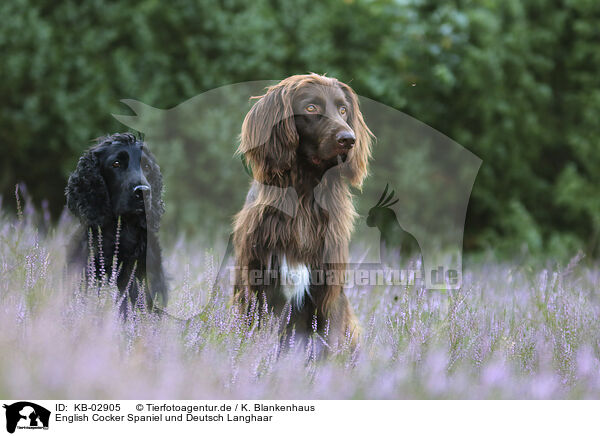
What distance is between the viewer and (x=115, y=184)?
3045 mm

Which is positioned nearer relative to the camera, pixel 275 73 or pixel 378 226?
pixel 378 226

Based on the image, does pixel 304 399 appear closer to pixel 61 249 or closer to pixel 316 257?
pixel 316 257

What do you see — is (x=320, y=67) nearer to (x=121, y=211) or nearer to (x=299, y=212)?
(x=299, y=212)

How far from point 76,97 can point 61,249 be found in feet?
7.58

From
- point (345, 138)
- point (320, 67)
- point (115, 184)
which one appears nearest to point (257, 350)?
Result: point (345, 138)

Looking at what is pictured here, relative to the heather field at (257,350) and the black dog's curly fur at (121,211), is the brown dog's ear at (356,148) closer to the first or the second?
the heather field at (257,350)

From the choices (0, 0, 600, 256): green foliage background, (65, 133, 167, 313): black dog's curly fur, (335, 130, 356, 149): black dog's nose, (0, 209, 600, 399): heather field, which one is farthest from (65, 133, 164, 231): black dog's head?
(0, 0, 600, 256): green foliage background

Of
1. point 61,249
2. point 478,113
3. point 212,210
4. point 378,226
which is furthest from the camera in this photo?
point 478,113

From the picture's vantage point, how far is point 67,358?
83.6 inches

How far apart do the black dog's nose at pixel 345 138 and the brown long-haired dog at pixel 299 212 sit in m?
0.09

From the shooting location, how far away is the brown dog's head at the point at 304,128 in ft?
9.01

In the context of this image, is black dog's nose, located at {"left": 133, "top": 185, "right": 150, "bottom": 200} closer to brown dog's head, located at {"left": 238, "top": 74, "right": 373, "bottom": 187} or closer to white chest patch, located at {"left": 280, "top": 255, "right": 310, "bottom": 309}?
brown dog's head, located at {"left": 238, "top": 74, "right": 373, "bottom": 187}

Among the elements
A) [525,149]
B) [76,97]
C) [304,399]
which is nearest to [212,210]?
[76,97]
